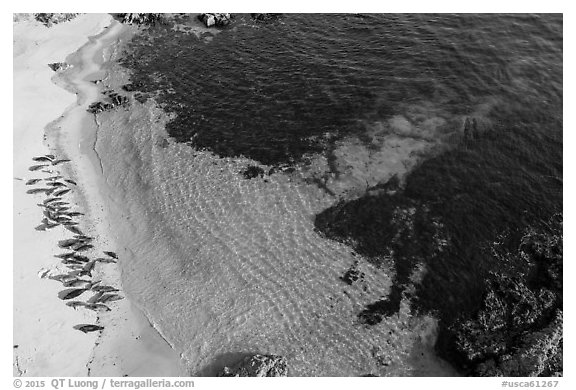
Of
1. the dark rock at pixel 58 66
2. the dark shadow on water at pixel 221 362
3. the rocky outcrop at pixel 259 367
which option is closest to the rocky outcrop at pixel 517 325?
the rocky outcrop at pixel 259 367

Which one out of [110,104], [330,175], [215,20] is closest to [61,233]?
[110,104]

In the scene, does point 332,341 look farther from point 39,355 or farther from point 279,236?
point 39,355

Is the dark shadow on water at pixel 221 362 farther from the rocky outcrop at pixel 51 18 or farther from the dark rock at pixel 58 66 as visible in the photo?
the rocky outcrop at pixel 51 18

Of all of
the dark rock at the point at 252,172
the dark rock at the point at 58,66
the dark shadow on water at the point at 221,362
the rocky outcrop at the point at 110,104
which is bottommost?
the dark shadow on water at the point at 221,362

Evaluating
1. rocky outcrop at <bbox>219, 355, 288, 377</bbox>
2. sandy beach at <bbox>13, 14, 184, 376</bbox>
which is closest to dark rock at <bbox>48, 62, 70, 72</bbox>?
sandy beach at <bbox>13, 14, 184, 376</bbox>

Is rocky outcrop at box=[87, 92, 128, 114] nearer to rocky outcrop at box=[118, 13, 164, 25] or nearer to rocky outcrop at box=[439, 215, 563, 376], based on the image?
rocky outcrop at box=[118, 13, 164, 25]

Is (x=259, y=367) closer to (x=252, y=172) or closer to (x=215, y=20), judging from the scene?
(x=252, y=172)

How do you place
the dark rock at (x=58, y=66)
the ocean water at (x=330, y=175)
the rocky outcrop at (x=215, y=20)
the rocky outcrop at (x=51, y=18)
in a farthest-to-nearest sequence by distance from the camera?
the rocky outcrop at (x=215, y=20), the rocky outcrop at (x=51, y=18), the dark rock at (x=58, y=66), the ocean water at (x=330, y=175)
